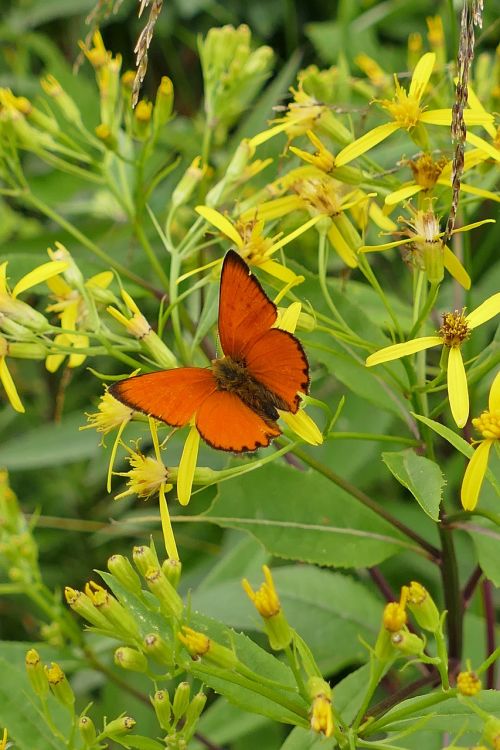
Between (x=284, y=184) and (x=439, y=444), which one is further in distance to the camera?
(x=439, y=444)

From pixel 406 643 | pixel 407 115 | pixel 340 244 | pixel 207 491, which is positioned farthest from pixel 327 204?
pixel 207 491

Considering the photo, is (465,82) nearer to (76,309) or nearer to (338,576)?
(76,309)

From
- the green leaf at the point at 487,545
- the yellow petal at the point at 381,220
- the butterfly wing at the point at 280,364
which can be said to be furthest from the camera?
the yellow petal at the point at 381,220

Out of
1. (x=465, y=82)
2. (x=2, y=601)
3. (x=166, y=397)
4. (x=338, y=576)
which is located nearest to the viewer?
(x=465, y=82)

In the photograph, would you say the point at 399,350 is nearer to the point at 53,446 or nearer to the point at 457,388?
the point at 457,388

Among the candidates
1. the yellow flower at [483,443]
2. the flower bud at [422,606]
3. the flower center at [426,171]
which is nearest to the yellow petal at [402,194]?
the flower center at [426,171]

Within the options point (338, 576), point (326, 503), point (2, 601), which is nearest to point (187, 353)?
point (326, 503)

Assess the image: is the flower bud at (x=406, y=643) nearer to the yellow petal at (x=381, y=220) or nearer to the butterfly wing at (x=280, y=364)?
the butterfly wing at (x=280, y=364)
